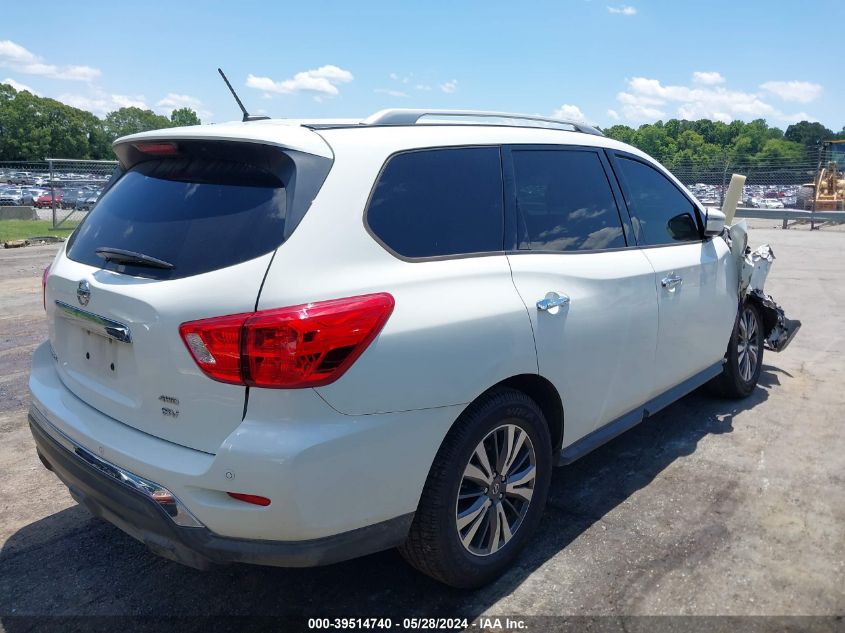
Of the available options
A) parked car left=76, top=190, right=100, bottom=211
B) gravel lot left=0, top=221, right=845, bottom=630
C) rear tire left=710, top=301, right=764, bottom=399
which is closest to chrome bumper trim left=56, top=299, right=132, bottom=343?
gravel lot left=0, top=221, right=845, bottom=630

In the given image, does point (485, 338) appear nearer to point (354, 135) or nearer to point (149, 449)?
point (354, 135)

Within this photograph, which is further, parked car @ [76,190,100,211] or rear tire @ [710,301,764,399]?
parked car @ [76,190,100,211]

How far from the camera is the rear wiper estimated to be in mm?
2430

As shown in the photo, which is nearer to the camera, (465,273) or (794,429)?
(465,273)

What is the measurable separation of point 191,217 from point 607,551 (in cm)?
236

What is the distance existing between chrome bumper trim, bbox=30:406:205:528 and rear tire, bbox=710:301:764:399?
396 cm

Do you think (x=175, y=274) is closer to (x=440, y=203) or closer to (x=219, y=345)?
(x=219, y=345)

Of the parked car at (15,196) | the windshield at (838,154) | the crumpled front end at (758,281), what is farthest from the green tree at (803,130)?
the crumpled front end at (758,281)

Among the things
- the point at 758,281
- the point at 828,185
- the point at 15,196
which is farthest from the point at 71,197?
the point at 828,185

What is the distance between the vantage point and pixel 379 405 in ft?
7.60

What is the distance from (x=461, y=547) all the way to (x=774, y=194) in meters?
29.9

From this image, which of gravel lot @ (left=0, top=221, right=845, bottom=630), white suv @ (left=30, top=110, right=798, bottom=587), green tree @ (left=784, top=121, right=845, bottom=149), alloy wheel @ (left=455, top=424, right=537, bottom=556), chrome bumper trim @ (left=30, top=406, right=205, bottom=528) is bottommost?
gravel lot @ (left=0, top=221, right=845, bottom=630)

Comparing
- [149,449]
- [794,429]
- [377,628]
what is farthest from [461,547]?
[794,429]

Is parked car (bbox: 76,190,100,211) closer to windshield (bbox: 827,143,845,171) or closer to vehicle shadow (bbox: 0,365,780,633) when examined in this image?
vehicle shadow (bbox: 0,365,780,633)
